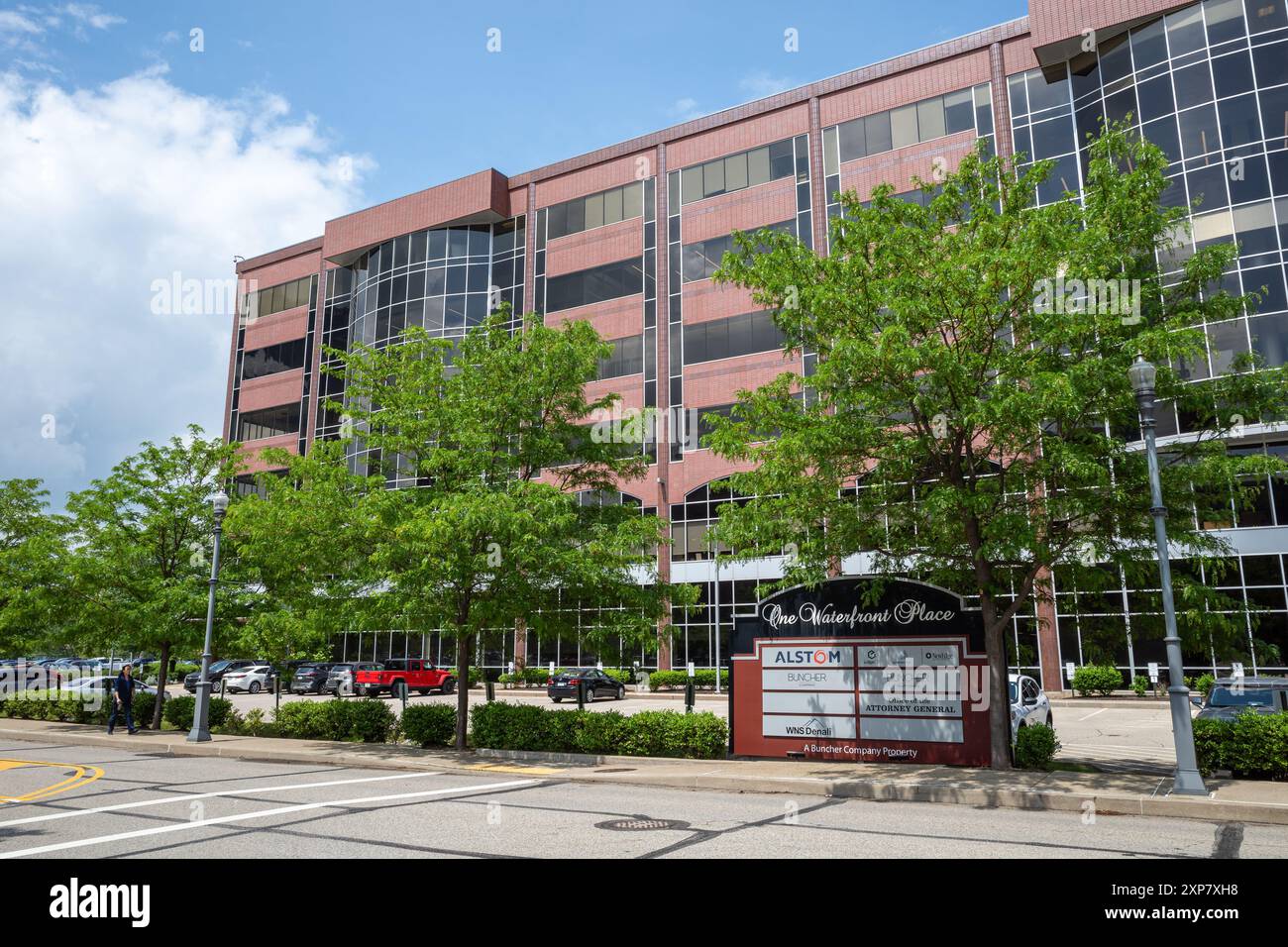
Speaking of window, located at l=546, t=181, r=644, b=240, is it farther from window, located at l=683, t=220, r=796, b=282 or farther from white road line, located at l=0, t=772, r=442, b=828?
white road line, located at l=0, t=772, r=442, b=828

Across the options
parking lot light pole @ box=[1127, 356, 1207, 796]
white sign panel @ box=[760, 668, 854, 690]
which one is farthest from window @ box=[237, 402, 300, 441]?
parking lot light pole @ box=[1127, 356, 1207, 796]

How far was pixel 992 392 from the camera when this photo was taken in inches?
490

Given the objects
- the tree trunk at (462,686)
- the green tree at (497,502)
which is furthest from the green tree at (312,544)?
the tree trunk at (462,686)

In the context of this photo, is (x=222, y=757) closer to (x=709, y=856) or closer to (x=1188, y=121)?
(x=709, y=856)

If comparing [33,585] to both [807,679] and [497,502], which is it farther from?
[807,679]

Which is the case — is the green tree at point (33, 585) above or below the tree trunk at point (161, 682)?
above

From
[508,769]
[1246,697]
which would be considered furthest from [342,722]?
[1246,697]

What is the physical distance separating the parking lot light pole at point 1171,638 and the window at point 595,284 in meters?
33.9

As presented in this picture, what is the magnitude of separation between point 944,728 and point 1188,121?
98.1ft

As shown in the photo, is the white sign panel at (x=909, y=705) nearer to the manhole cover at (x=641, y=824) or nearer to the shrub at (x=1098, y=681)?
the manhole cover at (x=641, y=824)

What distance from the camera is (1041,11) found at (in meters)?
36.4

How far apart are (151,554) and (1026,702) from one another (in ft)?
66.5

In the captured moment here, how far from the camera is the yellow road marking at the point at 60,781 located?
11.3 meters

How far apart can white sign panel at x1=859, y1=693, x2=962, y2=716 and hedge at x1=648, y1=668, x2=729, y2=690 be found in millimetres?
24254
